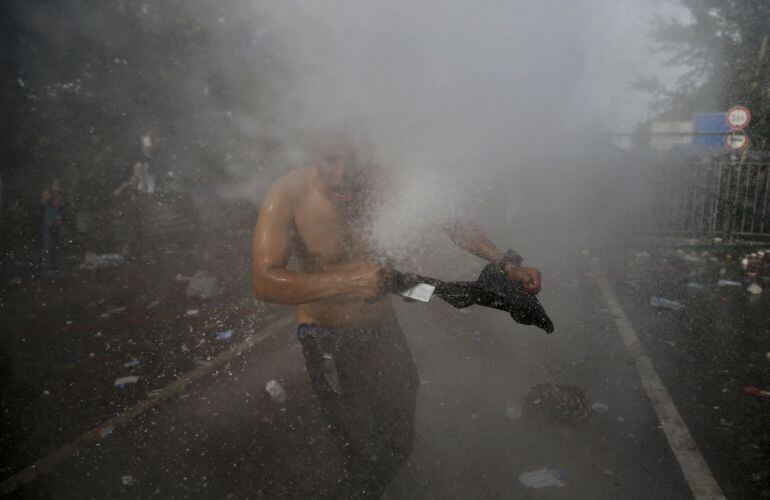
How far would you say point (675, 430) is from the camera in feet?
8.82

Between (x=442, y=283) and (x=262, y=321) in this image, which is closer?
(x=442, y=283)

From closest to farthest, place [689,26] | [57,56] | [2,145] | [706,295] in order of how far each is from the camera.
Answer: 1. [57,56]
2. [706,295]
3. [2,145]
4. [689,26]

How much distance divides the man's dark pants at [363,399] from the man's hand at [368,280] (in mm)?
544

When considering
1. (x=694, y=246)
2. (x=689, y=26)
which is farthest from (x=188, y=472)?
(x=689, y=26)

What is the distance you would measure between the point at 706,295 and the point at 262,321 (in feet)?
15.1

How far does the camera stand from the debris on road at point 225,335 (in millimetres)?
4324

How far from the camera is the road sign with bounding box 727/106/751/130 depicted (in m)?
8.28

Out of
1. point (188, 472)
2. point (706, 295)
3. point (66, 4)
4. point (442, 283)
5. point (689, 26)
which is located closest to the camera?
point (442, 283)

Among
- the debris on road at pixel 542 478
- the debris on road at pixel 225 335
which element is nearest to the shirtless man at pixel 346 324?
the debris on road at pixel 542 478

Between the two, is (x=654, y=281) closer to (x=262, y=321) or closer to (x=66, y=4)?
(x=262, y=321)

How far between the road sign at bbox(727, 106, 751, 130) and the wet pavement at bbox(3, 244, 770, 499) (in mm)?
5100

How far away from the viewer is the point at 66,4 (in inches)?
113

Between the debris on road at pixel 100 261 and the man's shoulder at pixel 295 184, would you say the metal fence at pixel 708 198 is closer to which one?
the man's shoulder at pixel 295 184

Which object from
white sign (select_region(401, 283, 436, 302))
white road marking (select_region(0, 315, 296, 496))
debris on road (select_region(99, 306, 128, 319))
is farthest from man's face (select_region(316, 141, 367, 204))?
debris on road (select_region(99, 306, 128, 319))
